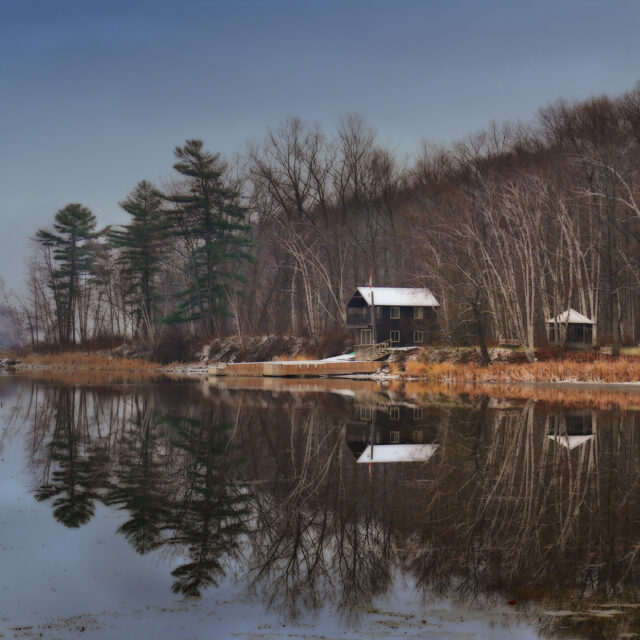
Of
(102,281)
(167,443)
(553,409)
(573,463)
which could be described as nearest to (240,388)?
(553,409)

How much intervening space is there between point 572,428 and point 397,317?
4453 centimetres

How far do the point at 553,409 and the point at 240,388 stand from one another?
20.3 m

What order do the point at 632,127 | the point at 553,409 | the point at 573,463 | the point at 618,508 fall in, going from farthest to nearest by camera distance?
the point at 632,127
the point at 553,409
the point at 573,463
the point at 618,508

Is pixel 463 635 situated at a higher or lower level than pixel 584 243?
lower

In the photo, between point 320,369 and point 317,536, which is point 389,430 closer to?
point 317,536

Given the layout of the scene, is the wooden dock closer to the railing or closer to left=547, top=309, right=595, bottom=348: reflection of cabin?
the railing

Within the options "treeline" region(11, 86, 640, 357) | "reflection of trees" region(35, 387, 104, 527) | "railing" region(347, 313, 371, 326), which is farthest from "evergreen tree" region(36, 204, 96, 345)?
"reflection of trees" region(35, 387, 104, 527)

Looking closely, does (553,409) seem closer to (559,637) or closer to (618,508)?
(618,508)

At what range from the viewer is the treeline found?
52.6 meters

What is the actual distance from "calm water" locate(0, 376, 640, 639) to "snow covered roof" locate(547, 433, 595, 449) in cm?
10

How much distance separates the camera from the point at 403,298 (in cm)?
6544

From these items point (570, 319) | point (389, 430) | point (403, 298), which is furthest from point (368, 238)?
point (389, 430)

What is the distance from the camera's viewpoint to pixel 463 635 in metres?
6.24

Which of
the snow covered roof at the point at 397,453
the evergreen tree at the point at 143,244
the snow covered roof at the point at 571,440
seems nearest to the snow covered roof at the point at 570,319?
the snow covered roof at the point at 571,440
